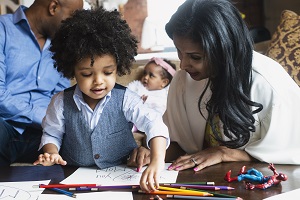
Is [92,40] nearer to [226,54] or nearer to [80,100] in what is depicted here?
[80,100]

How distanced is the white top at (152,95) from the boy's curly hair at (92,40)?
1.31m

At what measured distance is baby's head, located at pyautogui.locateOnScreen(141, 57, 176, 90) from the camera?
2.80 m

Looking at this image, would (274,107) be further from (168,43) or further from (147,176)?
(168,43)

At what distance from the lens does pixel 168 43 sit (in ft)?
11.7

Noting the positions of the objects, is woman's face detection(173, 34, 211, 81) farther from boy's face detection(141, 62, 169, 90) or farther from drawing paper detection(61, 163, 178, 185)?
boy's face detection(141, 62, 169, 90)

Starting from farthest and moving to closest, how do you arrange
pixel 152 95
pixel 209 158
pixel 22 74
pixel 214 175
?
pixel 152 95, pixel 22 74, pixel 209 158, pixel 214 175

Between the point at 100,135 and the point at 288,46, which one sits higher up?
the point at 288,46

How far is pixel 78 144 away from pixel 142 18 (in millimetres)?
2577

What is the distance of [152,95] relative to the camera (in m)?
2.82

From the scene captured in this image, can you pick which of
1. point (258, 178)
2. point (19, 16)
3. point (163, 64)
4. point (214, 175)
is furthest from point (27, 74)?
point (258, 178)

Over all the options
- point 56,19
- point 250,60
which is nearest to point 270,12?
point 56,19

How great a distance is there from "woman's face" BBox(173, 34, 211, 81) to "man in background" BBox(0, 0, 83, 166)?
33.8 inches

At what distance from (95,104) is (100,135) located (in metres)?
0.09

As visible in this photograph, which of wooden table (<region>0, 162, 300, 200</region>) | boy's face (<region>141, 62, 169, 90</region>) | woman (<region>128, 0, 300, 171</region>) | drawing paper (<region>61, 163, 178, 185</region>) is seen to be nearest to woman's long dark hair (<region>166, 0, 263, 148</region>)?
woman (<region>128, 0, 300, 171</region>)
